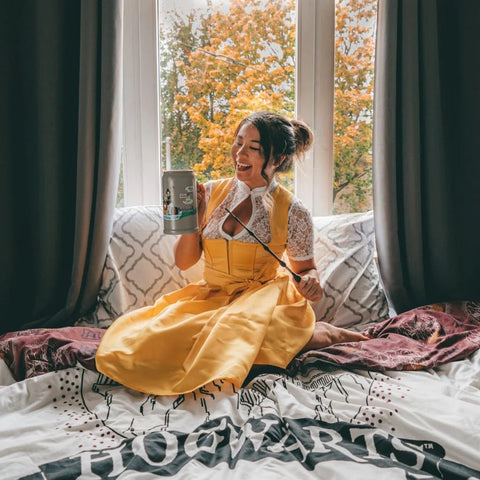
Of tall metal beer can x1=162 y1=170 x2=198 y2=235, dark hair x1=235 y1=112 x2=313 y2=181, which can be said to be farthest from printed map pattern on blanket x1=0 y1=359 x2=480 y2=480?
dark hair x1=235 y1=112 x2=313 y2=181

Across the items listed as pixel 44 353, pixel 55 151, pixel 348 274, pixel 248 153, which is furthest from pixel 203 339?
pixel 55 151

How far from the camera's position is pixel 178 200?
1135mm

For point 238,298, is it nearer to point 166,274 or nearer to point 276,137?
point 166,274

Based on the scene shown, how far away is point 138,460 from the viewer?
0.82m

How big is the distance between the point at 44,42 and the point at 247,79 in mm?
832

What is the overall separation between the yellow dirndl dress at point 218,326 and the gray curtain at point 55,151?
41cm

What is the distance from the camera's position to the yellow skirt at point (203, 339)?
1.11m

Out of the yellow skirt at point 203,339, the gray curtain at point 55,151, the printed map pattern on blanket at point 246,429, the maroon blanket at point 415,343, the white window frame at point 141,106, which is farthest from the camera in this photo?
the white window frame at point 141,106

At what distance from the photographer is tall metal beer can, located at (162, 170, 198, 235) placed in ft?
3.71

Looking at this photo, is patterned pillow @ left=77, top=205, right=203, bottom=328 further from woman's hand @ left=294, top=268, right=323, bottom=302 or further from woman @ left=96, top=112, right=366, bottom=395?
woman's hand @ left=294, top=268, right=323, bottom=302

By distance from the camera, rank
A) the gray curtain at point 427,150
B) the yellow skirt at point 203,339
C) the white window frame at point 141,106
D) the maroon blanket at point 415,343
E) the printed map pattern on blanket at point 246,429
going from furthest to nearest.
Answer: the white window frame at point 141,106, the gray curtain at point 427,150, the maroon blanket at point 415,343, the yellow skirt at point 203,339, the printed map pattern on blanket at point 246,429

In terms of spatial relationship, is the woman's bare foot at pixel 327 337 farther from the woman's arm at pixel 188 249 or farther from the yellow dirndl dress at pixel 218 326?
the woman's arm at pixel 188 249

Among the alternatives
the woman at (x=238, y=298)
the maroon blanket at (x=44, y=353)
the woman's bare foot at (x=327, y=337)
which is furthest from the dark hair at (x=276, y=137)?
the maroon blanket at (x=44, y=353)

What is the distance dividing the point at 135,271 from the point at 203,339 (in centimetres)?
53
